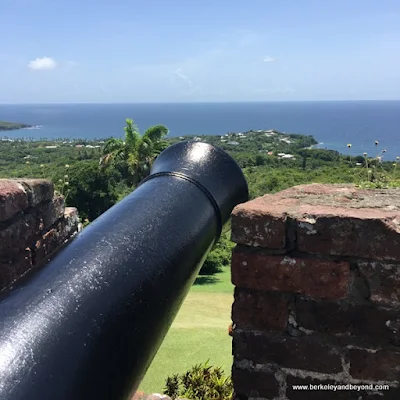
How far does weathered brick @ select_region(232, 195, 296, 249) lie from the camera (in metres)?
1.41

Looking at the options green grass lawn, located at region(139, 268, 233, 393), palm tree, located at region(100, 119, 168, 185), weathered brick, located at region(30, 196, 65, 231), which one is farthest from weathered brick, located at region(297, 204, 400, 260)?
palm tree, located at region(100, 119, 168, 185)

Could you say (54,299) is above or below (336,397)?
above

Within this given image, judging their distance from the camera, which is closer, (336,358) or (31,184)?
(336,358)

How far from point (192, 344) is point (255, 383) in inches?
226

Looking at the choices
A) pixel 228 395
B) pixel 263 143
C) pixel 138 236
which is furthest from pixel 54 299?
pixel 263 143

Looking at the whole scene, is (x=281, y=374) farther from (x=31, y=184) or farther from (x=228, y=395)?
(x=228, y=395)

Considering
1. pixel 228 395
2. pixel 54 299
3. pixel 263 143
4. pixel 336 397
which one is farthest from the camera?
pixel 263 143

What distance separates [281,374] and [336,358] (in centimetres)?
16

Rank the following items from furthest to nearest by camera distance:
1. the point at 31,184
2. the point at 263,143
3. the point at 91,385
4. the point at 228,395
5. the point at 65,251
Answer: the point at 263,143
the point at 228,395
the point at 31,184
the point at 65,251
the point at 91,385

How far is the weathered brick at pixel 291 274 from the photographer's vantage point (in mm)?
1379

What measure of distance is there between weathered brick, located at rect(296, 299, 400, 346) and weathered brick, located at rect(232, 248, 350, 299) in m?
0.04

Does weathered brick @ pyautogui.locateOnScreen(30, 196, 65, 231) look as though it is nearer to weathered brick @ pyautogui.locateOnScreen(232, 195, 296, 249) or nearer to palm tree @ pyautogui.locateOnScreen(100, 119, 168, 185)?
weathered brick @ pyautogui.locateOnScreen(232, 195, 296, 249)

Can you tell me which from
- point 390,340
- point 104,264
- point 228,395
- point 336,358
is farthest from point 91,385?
point 228,395

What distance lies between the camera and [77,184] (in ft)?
78.4
